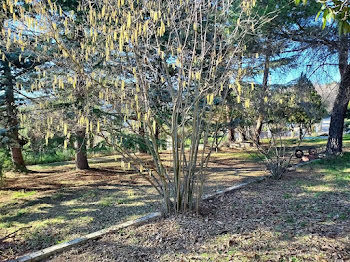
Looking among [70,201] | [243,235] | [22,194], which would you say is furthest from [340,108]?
[22,194]

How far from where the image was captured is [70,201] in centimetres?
470

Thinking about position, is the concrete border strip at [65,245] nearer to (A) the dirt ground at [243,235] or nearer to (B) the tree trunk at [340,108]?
(A) the dirt ground at [243,235]

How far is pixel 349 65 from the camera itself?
700 centimetres

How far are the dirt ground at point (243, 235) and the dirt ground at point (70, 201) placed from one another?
799mm

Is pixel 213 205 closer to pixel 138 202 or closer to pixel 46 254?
pixel 138 202

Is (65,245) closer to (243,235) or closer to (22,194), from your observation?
(243,235)

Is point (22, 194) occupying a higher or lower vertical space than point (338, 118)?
lower

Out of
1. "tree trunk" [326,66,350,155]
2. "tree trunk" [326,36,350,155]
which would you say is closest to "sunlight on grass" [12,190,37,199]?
"tree trunk" [326,36,350,155]

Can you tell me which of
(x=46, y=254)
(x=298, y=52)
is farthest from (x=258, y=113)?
(x=46, y=254)

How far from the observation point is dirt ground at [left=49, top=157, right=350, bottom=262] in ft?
A: 7.42

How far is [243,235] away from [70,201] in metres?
3.33

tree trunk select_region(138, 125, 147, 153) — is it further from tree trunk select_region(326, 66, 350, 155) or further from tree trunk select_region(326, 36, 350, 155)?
tree trunk select_region(326, 66, 350, 155)

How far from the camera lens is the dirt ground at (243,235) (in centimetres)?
226

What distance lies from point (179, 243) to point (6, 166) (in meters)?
5.02
